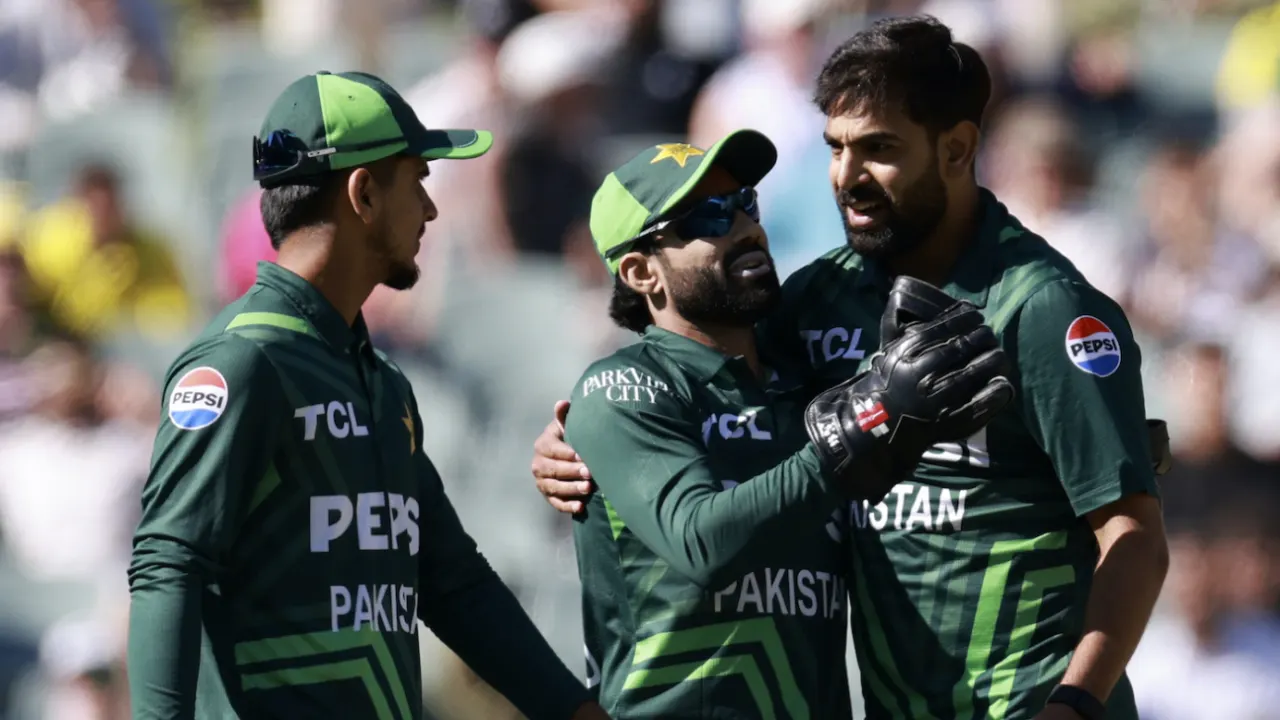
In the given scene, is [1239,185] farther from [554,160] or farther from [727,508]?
[727,508]

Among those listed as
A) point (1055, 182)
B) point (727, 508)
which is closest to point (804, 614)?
point (727, 508)

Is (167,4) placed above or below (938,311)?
above

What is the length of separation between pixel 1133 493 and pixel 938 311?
0.55m

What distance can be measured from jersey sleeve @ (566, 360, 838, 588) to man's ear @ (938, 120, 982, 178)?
0.76 metres

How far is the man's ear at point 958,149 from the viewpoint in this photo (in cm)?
380

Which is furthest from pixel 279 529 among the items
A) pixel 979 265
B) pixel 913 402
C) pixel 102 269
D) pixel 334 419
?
pixel 102 269

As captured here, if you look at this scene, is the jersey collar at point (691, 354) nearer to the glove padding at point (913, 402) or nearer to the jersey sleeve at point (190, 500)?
the glove padding at point (913, 402)

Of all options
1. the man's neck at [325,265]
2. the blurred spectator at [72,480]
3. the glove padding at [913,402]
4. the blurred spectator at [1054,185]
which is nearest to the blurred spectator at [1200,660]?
the blurred spectator at [1054,185]

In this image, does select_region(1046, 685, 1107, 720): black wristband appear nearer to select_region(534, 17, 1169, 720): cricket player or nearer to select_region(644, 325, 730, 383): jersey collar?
select_region(534, 17, 1169, 720): cricket player

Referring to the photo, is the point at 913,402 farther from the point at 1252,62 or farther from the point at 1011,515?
the point at 1252,62

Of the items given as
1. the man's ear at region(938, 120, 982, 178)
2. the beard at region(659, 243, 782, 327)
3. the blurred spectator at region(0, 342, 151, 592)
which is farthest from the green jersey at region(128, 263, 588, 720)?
the blurred spectator at region(0, 342, 151, 592)

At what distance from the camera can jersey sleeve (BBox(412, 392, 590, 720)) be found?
12.4 feet

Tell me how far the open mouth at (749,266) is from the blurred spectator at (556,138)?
4.84m

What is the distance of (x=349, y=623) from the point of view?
133 inches
